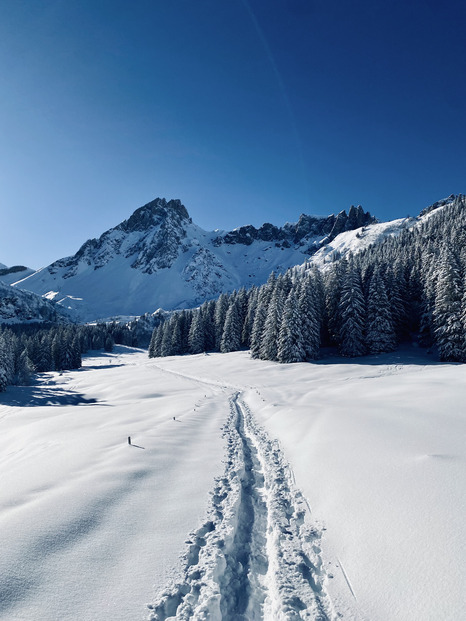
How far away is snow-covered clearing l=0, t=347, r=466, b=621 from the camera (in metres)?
4.23

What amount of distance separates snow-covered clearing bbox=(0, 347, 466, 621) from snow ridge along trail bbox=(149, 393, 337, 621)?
0.03m

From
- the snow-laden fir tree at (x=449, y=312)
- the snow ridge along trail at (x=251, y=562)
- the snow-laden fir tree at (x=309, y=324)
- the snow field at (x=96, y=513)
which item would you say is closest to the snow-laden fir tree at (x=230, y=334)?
the snow-laden fir tree at (x=309, y=324)

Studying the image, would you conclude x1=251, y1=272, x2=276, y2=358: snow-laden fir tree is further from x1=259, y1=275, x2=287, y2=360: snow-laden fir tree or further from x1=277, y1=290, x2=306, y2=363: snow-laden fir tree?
x1=277, y1=290, x2=306, y2=363: snow-laden fir tree

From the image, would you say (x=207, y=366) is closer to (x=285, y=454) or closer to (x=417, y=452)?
(x=285, y=454)

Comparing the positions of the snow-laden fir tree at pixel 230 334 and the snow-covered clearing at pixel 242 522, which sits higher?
the snow-laden fir tree at pixel 230 334

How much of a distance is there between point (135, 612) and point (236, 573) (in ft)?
6.15

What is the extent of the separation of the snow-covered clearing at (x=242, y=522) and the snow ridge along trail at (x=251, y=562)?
27 millimetres

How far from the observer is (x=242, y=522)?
6.69 m

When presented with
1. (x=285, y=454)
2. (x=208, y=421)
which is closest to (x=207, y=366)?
(x=208, y=421)

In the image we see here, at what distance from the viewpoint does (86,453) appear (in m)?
10.3

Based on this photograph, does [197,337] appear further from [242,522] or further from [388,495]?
[388,495]

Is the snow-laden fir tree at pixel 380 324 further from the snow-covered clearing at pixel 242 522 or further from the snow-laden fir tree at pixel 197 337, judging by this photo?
the snow-laden fir tree at pixel 197 337

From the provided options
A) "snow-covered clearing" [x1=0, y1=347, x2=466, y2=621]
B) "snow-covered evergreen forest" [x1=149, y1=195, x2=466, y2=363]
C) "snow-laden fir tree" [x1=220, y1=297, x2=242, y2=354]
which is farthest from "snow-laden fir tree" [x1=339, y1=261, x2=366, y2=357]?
"snow-covered clearing" [x1=0, y1=347, x2=466, y2=621]

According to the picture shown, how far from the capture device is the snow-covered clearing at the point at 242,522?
13.9ft
